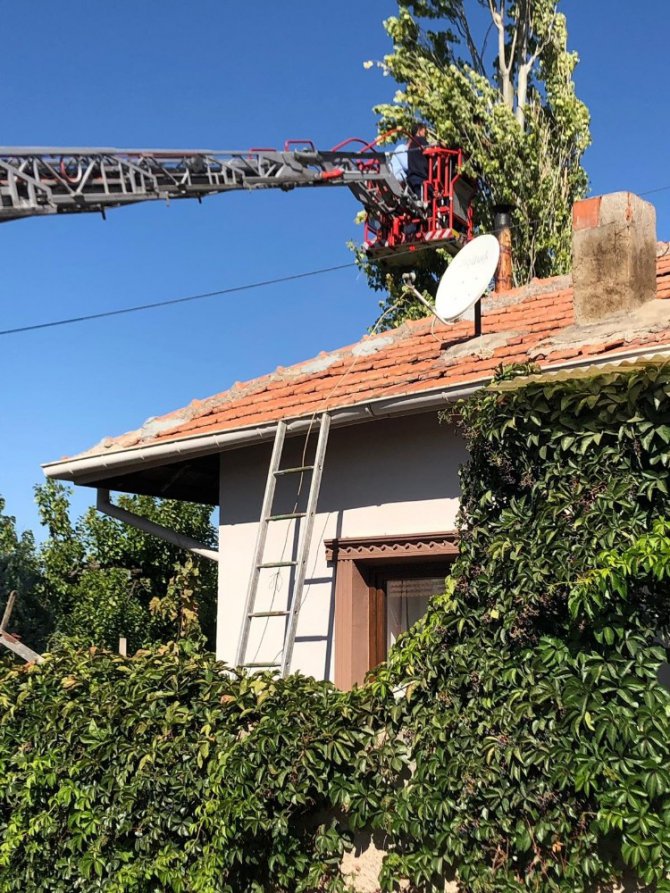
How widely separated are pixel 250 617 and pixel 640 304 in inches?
148

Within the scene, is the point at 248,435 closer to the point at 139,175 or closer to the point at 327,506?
the point at 327,506

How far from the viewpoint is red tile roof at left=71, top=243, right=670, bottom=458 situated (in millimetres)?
7098

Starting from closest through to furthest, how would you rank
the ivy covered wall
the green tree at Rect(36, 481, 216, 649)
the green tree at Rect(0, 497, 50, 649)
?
the ivy covered wall
the green tree at Rect(36, 481, 216, 649)
the green tree at Rect(0, 497, 50, 649)

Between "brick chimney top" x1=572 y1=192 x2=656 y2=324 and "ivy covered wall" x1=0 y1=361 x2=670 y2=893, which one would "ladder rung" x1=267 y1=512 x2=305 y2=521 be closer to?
"ivy covered wall" x1=0 y1=361 x2=670 y2=893

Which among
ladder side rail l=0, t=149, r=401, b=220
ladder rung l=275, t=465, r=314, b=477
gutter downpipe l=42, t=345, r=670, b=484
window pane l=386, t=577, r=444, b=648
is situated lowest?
window pane l=386, t=577, r=444, b=648

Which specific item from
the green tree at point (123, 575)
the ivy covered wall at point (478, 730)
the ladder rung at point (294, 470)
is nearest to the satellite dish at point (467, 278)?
the ladder rung at point (294, 470)

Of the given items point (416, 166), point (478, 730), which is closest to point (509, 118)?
point (416, 166)

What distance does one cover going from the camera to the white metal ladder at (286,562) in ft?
23.3

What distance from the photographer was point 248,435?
763cm

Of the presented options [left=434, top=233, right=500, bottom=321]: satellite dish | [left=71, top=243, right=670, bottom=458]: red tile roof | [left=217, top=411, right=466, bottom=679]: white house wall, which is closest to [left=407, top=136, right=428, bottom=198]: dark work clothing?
[left=71, top=243, right=670, bottom=458]: red tile roof

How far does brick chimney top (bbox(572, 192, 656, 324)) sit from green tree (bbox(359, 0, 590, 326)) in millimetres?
10801

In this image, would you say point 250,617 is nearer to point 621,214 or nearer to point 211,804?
point 211,804

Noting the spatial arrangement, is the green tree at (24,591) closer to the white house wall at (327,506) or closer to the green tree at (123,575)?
the green tree at (123,575)

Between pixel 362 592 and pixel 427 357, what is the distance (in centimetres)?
203
